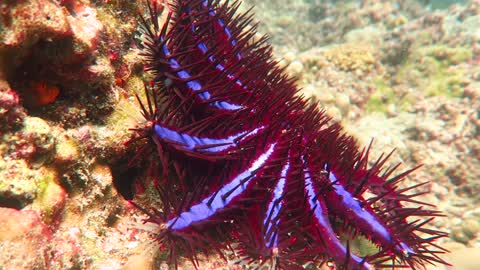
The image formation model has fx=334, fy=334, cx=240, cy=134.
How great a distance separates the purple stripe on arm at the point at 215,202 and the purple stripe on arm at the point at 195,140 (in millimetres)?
241

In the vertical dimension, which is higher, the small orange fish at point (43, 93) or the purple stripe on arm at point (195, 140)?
the purple stripe on arm at point (195, 140)

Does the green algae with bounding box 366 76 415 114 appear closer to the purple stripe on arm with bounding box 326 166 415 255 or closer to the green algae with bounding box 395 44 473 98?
the green algae with bounding box 395 44 473 98

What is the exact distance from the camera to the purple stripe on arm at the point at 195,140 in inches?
86.8

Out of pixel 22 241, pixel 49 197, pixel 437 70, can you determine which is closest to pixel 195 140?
pixel 49 197

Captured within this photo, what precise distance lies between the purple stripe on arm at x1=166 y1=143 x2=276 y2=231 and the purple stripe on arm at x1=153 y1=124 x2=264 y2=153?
241 millimetres

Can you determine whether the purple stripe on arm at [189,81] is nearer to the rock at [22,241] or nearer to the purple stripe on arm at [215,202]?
the purple stripe on arm at [215,202]

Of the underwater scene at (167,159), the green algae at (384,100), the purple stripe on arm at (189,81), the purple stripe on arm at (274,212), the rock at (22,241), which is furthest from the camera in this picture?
the green algae at (384,100)

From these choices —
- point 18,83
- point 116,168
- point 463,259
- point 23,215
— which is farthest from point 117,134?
point 463,259

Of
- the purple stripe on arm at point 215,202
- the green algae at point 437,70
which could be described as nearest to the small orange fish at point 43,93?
the purple stripe on arm at point 215,202

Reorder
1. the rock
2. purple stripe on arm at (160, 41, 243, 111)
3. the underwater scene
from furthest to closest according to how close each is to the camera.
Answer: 1. purple stripe on arm at (160, 41, 243, 111)
2. the underwater scene
3. the rock

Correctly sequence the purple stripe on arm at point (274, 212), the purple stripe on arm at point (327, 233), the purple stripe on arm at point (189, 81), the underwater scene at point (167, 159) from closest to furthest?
the underwater scene at point (167, 159) → the purple stripe on arm at point (274, 212) → the purple stripe on arm at point (327, 233) → the purple stripe on arm at point (189, 81)

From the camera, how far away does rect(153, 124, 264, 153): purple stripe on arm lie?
2.21 meters

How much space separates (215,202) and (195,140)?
0.45 m

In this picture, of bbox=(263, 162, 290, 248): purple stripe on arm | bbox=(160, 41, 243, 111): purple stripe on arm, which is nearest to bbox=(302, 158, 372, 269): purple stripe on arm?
bbox=(263, 162, 290, 248): purple stripe on arm
